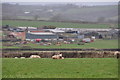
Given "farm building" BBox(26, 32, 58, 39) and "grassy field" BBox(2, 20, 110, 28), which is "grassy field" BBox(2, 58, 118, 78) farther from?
"grassy field" BBox(2, 20, 110, 28)

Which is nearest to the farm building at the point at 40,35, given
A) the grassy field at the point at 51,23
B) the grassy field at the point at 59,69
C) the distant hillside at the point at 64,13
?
the grassy field at the point at 51,23

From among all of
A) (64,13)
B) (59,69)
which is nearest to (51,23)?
(64,13)

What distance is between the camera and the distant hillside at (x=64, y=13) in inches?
904

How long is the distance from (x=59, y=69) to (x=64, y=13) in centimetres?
1668

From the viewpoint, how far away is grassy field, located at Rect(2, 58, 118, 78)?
7418 millimetres

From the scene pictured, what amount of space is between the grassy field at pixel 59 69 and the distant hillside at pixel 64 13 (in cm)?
1345

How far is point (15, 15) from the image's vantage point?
78.2ft

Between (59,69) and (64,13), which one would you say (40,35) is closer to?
(64,13)

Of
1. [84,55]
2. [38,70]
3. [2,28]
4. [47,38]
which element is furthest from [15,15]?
[38,70]

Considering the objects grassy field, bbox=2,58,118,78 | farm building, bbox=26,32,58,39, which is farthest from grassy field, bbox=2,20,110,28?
grassy field, bbox=2,58,118,78

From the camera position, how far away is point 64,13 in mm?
24750

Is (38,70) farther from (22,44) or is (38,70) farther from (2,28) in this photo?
(2,28)

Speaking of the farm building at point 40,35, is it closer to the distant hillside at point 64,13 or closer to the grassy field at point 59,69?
the distant hillside at point 64,13

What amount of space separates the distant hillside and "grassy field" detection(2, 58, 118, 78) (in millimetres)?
13448
